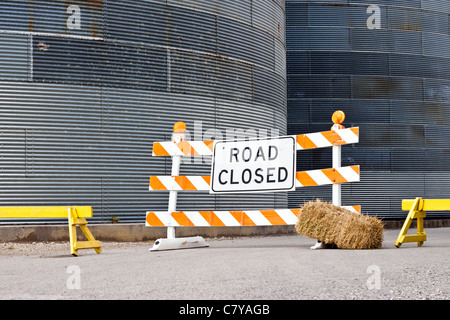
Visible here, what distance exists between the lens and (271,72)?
47.2 ft

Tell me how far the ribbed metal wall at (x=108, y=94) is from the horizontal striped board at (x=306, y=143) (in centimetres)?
182

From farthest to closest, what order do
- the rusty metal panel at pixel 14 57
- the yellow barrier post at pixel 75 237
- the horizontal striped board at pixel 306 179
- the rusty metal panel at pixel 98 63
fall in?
the rusty metal panel at pixel 98 63 < the rusty metal panel at pixel 14 57 < the horizontal striped board at pixel 306 179 < the yellow barrier post at pixel 75 237

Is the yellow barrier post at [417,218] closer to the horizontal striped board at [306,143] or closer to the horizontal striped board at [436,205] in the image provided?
the horizontal striped board at [436,205]

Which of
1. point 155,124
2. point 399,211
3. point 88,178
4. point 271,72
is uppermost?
point 271,72

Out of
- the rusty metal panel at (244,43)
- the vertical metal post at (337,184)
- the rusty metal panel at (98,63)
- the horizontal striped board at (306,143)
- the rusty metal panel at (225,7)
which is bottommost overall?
Result: the vertical metal post at (337,184)

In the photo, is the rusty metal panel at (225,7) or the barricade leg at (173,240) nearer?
the barricade leg at (173,240)

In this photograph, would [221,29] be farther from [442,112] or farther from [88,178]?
[442,112]

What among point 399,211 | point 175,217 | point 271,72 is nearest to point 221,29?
point 271,72

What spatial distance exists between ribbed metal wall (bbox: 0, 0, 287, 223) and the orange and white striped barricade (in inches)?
71.6

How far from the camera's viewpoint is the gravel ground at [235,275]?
15.9 ft

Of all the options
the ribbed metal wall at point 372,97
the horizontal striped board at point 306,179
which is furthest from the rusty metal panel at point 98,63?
the ribbed metal wall at point 372,97

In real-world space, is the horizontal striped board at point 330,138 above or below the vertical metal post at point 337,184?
above

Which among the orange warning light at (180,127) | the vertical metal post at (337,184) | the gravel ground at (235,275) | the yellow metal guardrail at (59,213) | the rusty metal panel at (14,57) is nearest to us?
the gravel ground at (235,275)
